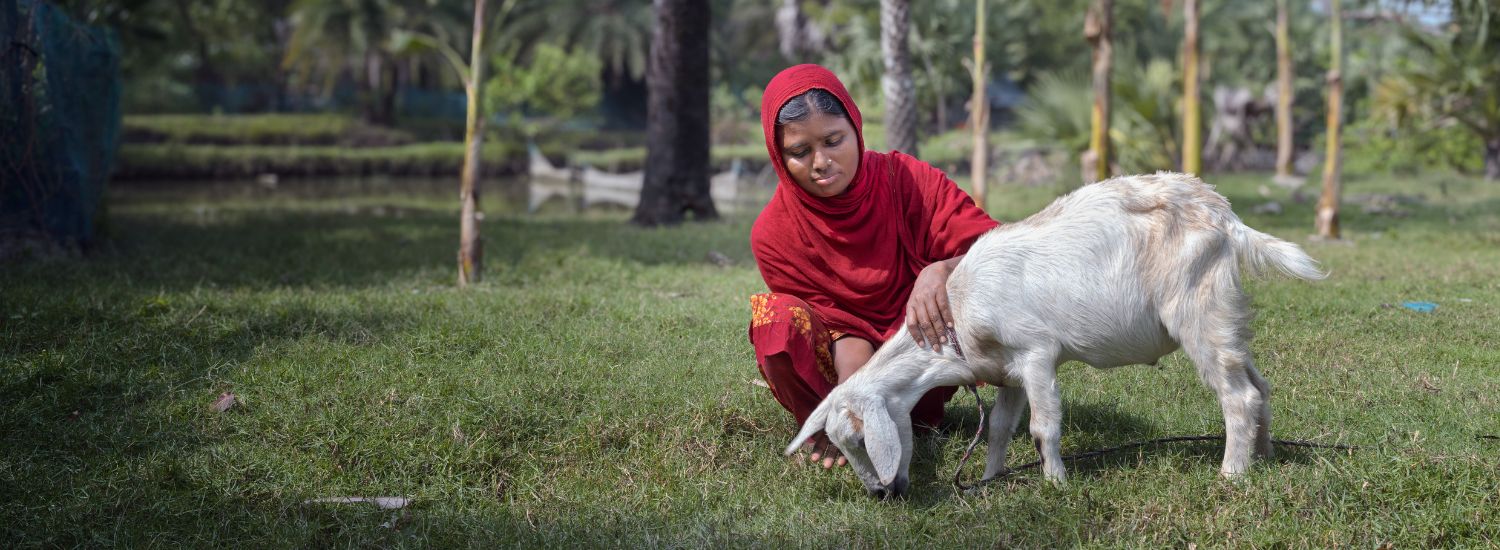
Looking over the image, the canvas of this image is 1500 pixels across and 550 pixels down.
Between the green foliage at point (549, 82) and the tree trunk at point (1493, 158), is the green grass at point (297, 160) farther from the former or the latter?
the tree trunk at point (1493, 158)

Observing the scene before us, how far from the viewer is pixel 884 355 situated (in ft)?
11.1

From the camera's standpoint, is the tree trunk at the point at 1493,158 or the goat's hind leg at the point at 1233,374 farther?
the tree trunk at the point at 1493,158

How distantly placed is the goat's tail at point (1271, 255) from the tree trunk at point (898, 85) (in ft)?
26.9

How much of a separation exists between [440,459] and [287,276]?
13.3ft

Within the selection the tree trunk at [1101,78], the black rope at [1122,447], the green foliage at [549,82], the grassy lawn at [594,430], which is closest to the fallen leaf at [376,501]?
the grassy lawn at [594,430]

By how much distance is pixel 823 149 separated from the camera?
139 inches

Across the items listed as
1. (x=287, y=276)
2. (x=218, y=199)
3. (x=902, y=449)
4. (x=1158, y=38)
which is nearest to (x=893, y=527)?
(x=902, y=449)

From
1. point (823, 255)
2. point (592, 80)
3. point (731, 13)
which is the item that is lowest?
point (823, 255)

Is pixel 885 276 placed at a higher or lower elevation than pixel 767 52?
lower

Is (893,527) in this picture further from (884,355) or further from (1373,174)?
(1373,174)

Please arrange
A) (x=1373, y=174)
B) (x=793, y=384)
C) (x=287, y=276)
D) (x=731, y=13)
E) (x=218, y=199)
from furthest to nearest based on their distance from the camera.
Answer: (x=731, y=13)
(x=1373, y=174)
(x=218, y=199)
(x=287, y=276)
(x=793, y=384)

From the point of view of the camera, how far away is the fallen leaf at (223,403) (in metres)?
4.17

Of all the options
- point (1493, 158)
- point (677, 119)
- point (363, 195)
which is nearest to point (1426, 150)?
point (1493, 158)

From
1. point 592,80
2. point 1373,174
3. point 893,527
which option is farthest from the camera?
point 592,80
